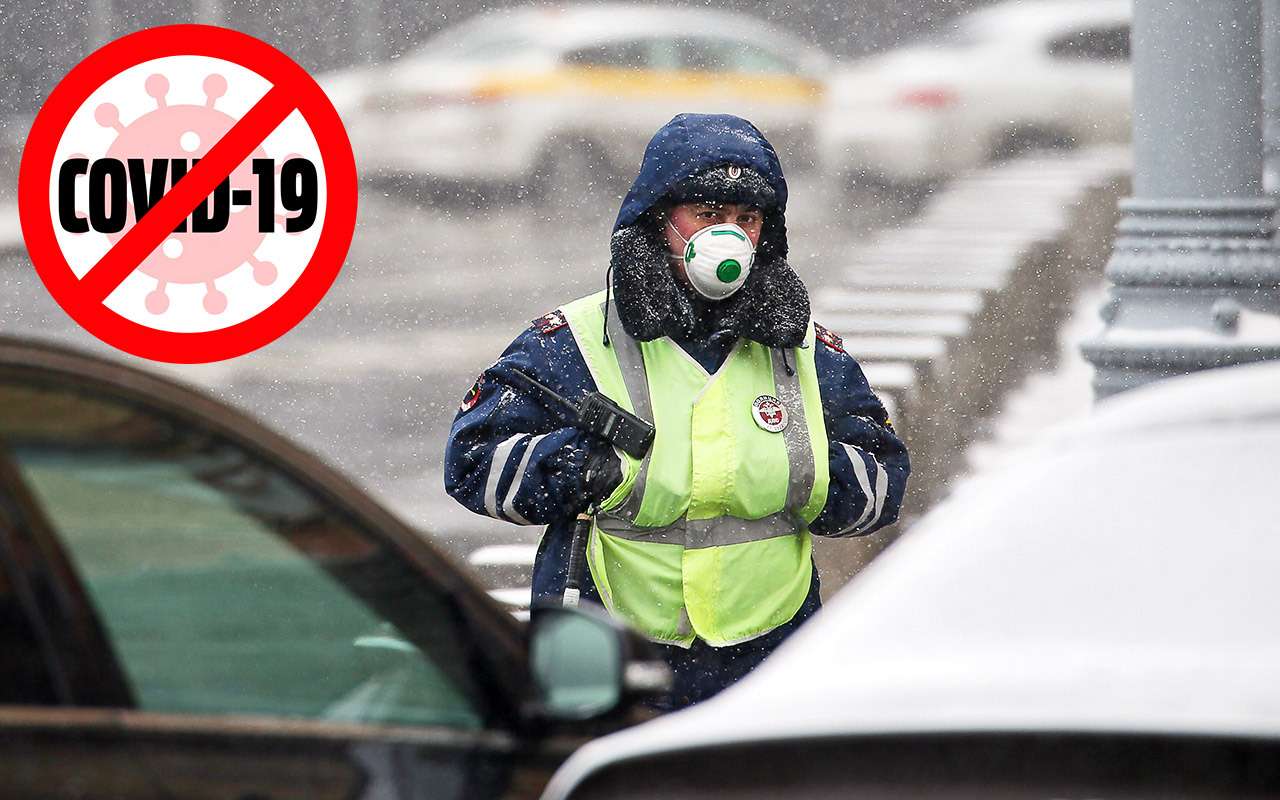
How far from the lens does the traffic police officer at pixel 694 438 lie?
130 inches

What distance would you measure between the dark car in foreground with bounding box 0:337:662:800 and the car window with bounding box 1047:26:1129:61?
12.8 ft

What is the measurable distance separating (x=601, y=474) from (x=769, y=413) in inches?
11.1

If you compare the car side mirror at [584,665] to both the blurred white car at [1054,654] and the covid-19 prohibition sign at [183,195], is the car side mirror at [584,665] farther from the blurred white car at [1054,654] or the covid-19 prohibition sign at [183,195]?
the covid-19 prohibition sign at [183,195]

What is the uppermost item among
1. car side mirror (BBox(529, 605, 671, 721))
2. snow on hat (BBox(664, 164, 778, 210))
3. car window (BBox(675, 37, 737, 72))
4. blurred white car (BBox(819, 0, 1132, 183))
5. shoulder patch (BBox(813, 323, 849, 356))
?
car window (BBox(675, 37, 737, 72))

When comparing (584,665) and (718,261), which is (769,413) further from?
(584,665)

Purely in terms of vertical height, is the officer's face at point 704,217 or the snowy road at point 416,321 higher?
the officer's face at point 704,217

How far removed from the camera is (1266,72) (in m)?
7.30

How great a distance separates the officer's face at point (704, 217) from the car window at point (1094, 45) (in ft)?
8.70

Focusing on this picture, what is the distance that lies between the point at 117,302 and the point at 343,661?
12.7 feet

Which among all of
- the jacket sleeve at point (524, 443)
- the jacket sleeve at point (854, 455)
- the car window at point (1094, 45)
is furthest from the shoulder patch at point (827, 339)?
the car window at point (1094, 45)

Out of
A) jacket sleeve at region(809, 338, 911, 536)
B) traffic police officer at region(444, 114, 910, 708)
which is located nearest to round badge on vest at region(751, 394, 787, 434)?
traffic police officer at region(444, 114, 910, 708)

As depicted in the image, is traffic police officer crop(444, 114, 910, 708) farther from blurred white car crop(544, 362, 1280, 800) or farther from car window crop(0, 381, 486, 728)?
blurred white car crop(544, 362, 1280, 800)

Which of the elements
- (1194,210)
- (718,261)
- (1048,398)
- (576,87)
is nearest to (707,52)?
(576,87)

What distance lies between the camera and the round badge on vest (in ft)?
10.9
